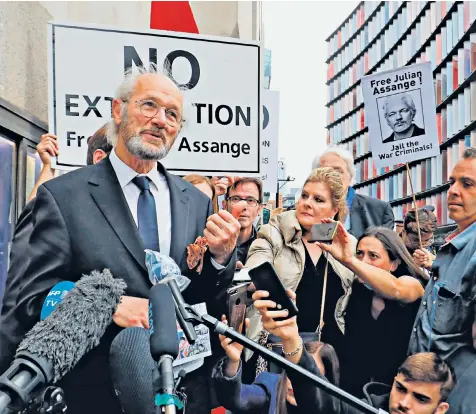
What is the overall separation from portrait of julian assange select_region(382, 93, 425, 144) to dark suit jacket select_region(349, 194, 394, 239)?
0.53 m

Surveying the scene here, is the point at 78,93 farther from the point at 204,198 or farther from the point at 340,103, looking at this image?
the point at 340,103

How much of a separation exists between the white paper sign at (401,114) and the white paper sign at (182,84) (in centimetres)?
84

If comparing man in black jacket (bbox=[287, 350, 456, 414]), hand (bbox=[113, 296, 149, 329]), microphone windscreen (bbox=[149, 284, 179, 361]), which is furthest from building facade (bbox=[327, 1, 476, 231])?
microphone windscreen (bbox=[149, 284, 179, 361])

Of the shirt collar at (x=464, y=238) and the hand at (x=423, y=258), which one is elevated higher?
the shirt collar at (x=464, y=238)

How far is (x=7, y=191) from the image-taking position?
3.02m

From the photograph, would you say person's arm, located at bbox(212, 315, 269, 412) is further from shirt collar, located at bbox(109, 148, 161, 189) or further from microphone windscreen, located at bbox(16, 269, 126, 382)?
microphone windscreen, located at bbox(16, 269, 126, 382)

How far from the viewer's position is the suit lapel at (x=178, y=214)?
2299 mm

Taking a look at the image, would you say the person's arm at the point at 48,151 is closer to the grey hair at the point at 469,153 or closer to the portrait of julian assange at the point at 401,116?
the grey hair at the point at 469,153

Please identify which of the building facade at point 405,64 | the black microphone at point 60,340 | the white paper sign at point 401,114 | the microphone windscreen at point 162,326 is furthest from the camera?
the building facade at point 405,64

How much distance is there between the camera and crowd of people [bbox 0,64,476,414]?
85.6 inches

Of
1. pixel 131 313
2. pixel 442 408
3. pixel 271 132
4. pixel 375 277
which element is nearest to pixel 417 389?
pixel 442 408

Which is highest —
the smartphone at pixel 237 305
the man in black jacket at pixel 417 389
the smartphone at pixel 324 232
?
the smartphone at pixel 324 232

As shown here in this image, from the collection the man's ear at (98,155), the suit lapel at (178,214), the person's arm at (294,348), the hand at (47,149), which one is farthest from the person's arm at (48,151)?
the person's arm at (294,348)

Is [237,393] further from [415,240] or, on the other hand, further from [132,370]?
[415,240]
